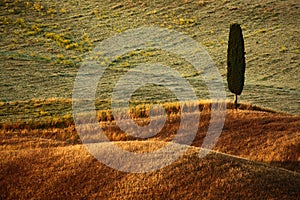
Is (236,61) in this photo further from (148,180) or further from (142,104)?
(148,180)

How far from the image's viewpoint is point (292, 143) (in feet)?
61.0

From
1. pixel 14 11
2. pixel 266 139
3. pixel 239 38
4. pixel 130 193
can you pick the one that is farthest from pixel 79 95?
pixel 14 11

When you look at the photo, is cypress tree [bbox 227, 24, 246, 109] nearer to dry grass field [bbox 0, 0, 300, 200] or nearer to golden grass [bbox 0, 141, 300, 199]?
dry grass field [bbox 0, 0, 300, 200]

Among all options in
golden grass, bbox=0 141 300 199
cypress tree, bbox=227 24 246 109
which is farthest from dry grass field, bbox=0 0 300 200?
cypress tree, bbox=227 24 246 109

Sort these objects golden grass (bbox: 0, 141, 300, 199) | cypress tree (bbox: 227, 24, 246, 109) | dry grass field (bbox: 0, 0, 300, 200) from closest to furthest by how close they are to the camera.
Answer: golden grass (bbox: 0, 141, 300, 199)
dry grass field (bbox: 0, 0, 300, 200)
cypress tree (bbox: 227, 24, 246, 109)

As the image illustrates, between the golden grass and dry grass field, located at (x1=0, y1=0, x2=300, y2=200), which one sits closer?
the golden grass

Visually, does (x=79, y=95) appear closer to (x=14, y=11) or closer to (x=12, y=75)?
(x=12, y=75)

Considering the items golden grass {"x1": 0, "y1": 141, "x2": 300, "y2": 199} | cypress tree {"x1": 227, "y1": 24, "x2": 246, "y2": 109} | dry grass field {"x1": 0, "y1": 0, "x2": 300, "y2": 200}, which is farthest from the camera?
cypress tree {"x1": 227, "y1": 24, "x2": 246, "y2": 109}

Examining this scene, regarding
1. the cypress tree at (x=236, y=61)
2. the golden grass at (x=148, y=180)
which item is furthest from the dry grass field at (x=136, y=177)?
the cypress tree at (x=236, y=61)

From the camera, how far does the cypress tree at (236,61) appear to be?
2675 centimetres

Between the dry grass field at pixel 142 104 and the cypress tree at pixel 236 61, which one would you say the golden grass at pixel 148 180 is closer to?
the dry grass field at pixel 142 104

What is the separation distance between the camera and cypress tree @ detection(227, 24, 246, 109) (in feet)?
87.8

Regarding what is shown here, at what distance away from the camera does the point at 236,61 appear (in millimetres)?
26719

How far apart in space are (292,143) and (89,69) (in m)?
26.0
